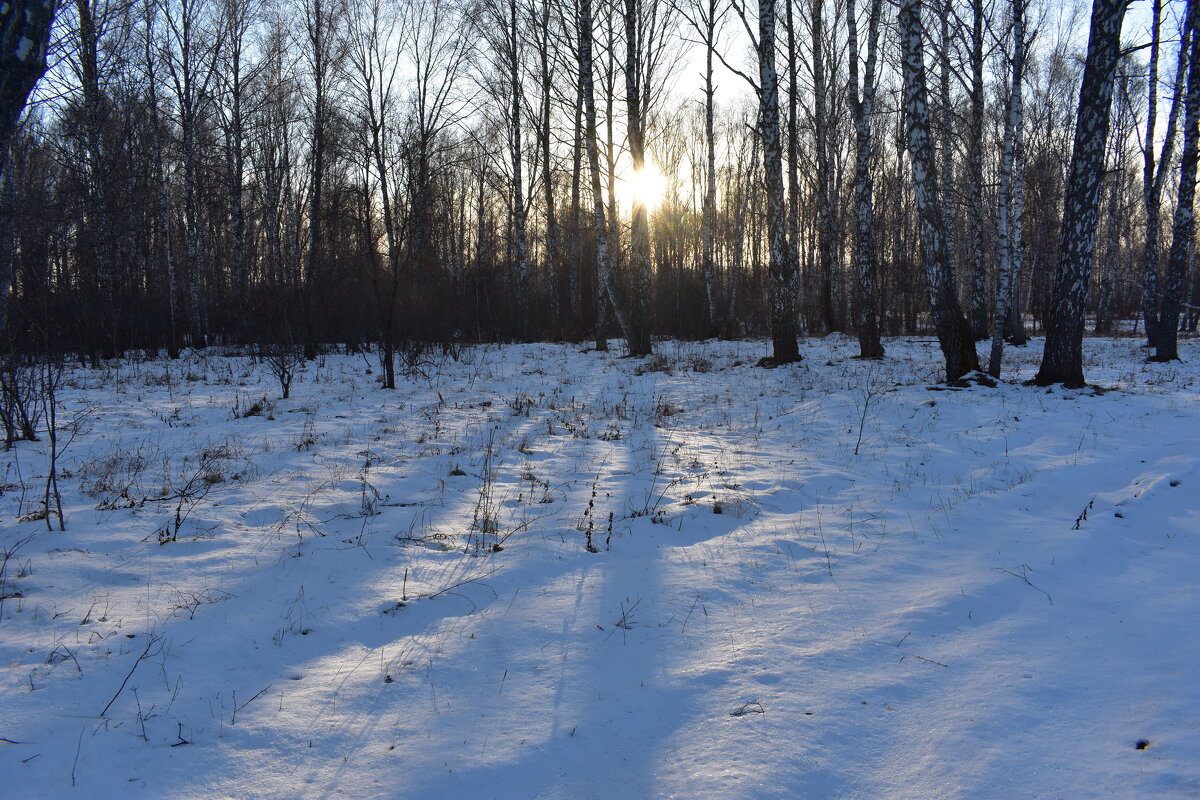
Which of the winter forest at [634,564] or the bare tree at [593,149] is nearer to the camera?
the winter forest at [634,564]

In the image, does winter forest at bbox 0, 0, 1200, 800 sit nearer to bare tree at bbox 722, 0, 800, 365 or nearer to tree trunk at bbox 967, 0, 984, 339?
bare tree at bbox 722, 0, 800, 365

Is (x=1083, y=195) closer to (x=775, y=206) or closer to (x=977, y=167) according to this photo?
(x=775, y=206)

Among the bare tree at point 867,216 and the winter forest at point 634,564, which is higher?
the bare tree at point 867,216

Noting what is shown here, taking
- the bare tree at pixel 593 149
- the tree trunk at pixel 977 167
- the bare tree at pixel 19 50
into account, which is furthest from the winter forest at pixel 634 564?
the bare tree at pixel 593 149

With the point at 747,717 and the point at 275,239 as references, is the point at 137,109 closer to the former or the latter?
the point at 275,239

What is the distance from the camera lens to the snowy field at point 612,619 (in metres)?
1.96

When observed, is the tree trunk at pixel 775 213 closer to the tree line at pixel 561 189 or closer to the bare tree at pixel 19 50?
the tree line at pixel 561 189

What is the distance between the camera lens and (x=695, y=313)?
83.5 ft

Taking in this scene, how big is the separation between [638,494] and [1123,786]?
3.39m

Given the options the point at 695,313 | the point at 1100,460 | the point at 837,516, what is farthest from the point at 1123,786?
the point at 695,313

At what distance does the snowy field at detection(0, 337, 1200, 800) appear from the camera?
1.96 metres

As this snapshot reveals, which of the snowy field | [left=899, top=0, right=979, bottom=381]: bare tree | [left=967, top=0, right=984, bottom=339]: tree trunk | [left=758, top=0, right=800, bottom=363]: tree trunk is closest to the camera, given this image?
the snowy field

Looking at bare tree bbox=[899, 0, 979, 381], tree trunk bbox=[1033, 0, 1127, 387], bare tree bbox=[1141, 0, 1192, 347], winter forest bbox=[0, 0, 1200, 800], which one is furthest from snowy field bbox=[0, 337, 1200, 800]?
bare tree bbox=[1141, 0, 1192, 347]

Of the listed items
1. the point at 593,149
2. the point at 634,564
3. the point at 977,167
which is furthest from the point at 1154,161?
the point at 634,564
